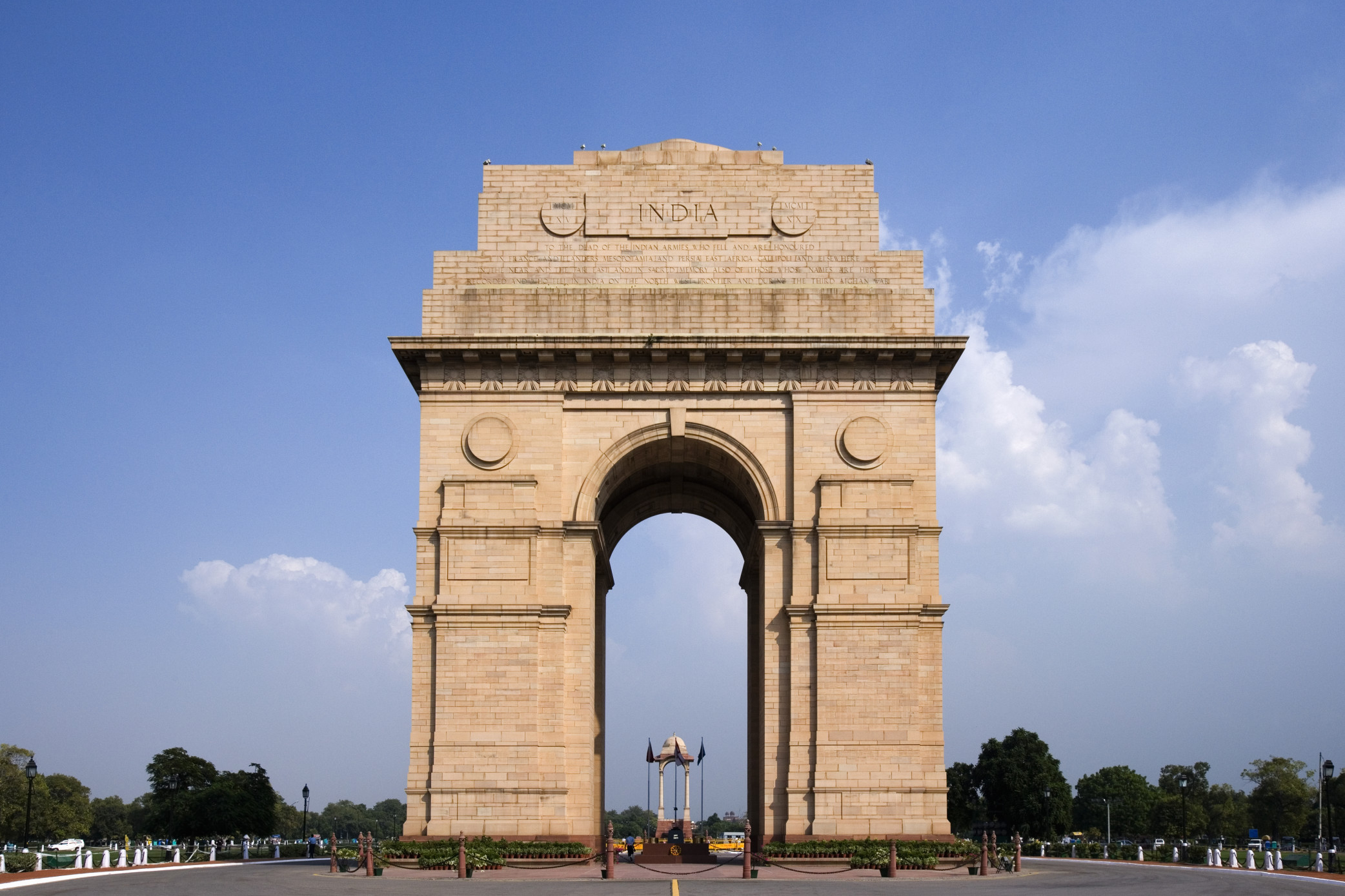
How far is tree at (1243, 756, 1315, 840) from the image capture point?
313 feet

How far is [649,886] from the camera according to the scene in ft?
83.5

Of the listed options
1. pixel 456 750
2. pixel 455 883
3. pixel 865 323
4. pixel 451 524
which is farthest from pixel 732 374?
pixel 455 883

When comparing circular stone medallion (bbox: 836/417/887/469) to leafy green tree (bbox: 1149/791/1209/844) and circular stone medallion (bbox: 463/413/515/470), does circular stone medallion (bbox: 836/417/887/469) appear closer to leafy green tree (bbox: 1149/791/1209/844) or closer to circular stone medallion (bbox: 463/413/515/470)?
circular stone medallion (bbox: 463/413/515/470)

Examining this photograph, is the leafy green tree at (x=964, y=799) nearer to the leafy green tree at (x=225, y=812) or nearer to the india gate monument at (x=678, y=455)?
the leafy green tree at (x=225, y=812)

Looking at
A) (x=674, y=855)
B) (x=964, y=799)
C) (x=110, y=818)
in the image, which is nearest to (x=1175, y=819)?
(x=964, y=799)

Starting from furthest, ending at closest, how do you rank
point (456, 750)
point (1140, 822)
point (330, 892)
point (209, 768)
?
point (1140, 822)
point (209, 768)
point (456, 750)
point (330, 892)

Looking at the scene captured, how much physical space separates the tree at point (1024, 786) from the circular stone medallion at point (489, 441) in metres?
56.5

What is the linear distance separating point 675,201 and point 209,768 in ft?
203

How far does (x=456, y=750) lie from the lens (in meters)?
31.0

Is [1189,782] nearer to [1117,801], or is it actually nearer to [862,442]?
A: [1117,801]

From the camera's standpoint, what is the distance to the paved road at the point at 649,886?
942 inches

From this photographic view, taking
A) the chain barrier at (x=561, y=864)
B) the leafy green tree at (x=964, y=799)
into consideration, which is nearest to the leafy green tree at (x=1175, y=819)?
the leafy green tree at (x=964, y=799)

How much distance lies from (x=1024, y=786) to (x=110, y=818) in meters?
101

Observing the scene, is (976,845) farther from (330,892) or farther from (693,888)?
(330,892)
